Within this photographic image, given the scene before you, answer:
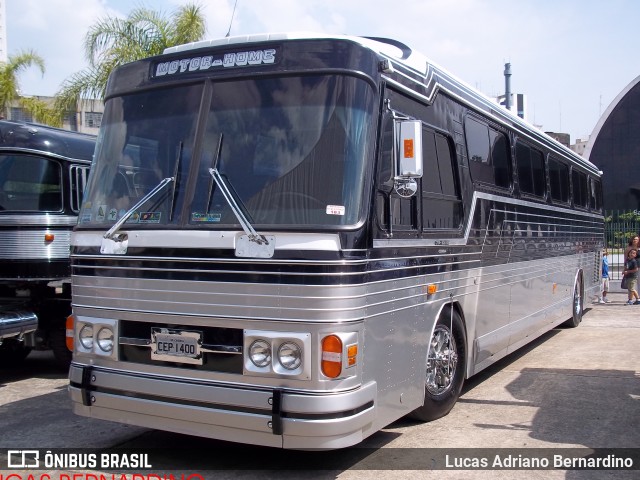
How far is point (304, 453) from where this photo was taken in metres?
5.54

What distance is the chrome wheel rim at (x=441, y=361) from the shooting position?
20.0 ft

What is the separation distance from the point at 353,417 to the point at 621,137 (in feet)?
112

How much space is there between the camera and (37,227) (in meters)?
8.30

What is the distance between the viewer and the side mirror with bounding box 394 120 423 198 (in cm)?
491

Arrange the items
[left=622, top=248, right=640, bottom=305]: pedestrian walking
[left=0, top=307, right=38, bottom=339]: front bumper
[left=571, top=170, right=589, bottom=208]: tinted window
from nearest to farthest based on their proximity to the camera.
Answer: [left=0, top=307, right=38, bottom=339]: front bumper
[left=571, top=170, right=589, bottom=208]: tinted window
[left=622, top=248, right=640, bottom=305]: pedestrian walking

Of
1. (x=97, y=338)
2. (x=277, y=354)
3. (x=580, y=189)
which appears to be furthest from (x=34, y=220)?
(x=580, y=189)

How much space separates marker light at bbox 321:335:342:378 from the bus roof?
5640mm

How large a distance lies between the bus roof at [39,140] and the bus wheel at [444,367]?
5.38 m

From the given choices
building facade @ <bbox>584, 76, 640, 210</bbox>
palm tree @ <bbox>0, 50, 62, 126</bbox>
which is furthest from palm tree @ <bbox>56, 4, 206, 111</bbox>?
building facade @ <bbox>584, 76, 640, 210</bbox>

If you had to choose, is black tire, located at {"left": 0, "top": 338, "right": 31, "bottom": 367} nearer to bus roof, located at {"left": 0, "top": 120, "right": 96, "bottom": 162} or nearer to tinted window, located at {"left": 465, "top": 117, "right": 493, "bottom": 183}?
bus roof, located at {"left": 0, "top": 120, "right": 96, "bottom": 162}

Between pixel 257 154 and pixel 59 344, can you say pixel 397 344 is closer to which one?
pixel 257 154

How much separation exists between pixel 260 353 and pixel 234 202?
106cm

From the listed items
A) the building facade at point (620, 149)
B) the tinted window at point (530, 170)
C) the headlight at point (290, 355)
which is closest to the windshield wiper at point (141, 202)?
the headlight at point (290, 355)

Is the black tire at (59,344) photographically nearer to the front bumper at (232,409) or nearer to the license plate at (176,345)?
the front bumper at (232,409)
